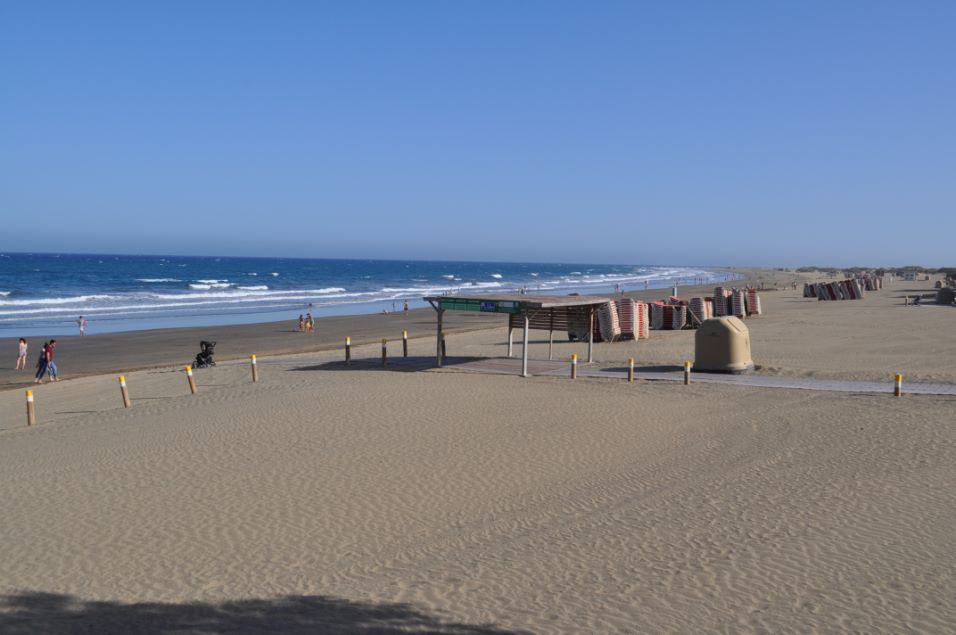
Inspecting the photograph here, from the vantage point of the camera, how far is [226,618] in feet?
24.7

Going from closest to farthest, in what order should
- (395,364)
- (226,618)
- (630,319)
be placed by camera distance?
(226,618) → (395,364) → (630,319)

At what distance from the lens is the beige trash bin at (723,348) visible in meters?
21.7

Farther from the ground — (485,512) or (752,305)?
(752,305)

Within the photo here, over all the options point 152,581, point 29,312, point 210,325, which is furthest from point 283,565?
point 29,312

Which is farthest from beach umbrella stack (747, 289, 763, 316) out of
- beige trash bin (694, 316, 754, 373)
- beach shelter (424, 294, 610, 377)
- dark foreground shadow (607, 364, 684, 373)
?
beige trash bin (694, 316, 754, 373)

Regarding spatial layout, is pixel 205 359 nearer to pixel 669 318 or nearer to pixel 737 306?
pixel 669 318

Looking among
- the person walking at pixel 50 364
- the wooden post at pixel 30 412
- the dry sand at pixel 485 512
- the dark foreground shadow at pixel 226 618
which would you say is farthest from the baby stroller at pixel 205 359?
the dark foreground shadow at pixel 226 618

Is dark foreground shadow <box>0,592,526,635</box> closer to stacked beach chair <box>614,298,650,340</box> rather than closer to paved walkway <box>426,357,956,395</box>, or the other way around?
paved walkway <box>426,357,956,395</box>

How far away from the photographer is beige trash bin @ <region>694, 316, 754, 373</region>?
71.2 feet

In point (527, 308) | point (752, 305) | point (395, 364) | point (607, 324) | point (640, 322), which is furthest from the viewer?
point (752, 305)

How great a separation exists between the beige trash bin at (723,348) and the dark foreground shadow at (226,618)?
51.3 ft

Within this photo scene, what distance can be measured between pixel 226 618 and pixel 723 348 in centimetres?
1655

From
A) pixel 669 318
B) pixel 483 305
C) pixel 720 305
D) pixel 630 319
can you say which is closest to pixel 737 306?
pixel 720 305

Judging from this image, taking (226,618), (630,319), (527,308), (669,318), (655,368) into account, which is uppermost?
(527,308)
